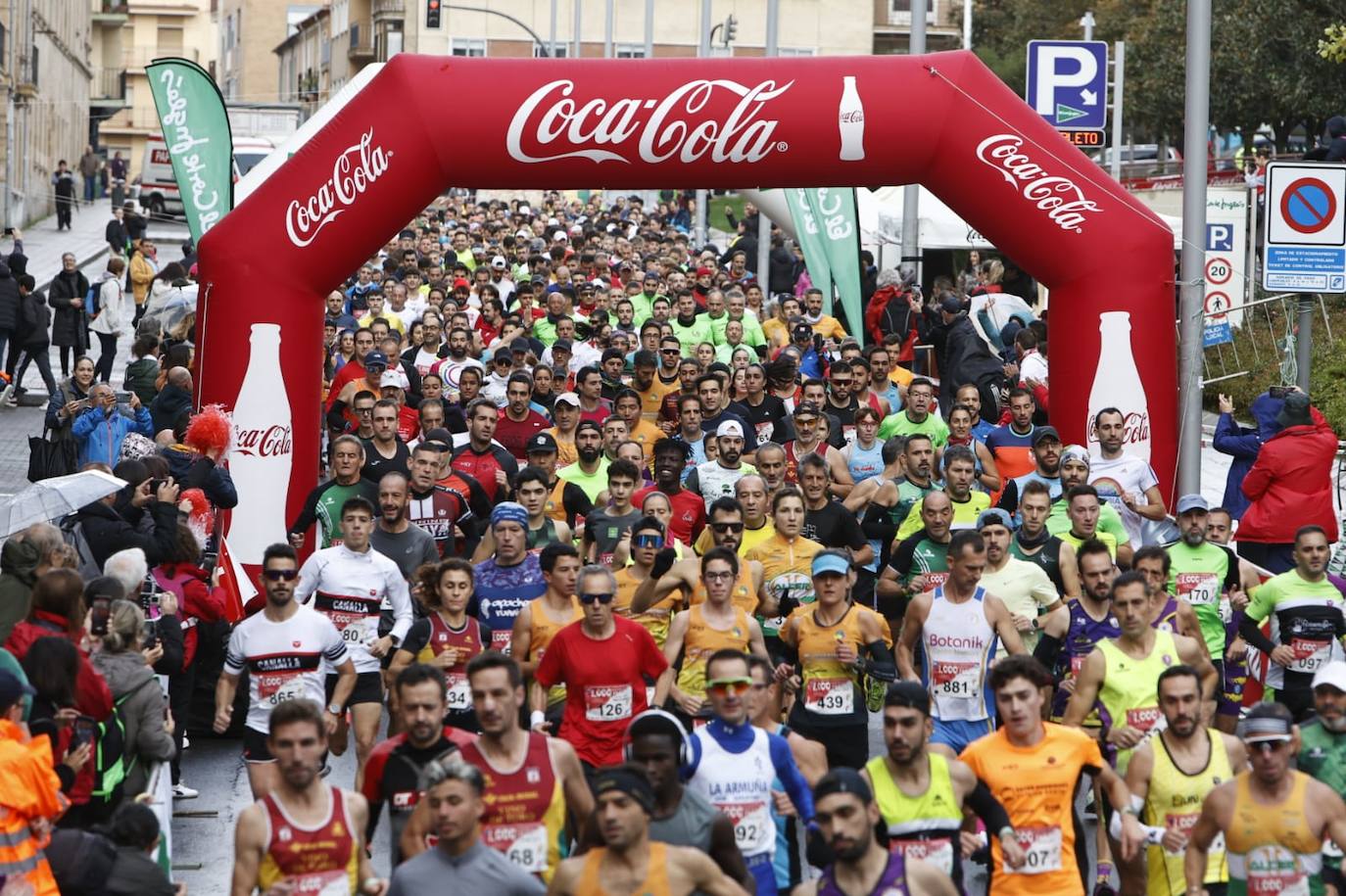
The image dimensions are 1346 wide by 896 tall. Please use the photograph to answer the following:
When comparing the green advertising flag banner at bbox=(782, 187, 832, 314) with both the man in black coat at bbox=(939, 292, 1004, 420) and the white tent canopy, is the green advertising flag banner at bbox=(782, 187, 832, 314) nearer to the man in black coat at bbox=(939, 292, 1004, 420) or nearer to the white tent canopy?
the white tent canopy

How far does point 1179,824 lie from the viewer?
857 centimetres

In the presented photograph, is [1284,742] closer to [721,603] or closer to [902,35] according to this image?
[721,603]

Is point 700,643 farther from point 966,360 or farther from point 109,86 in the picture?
point 109,86

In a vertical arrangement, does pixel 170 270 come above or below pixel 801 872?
above

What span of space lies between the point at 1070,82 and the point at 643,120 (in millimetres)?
8040

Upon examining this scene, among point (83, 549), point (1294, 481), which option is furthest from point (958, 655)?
point (83, 549)

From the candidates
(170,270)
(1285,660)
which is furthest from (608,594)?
(170,270)

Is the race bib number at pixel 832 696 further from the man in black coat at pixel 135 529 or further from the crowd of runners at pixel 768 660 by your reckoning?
the man in black coat at pixel 135 529

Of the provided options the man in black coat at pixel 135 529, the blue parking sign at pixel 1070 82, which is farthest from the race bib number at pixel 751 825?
the blue parking sign at pixel 1070 82

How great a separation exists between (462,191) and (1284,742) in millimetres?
53632

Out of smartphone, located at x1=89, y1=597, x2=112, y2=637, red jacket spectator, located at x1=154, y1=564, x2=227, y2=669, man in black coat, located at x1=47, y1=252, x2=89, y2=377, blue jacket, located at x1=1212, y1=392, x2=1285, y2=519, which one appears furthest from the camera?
man in black coat, located at x1=47, y1=252, x2=89, y2=377

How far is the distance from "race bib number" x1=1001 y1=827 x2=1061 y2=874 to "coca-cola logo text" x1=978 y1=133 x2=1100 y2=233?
Result: 6611mm

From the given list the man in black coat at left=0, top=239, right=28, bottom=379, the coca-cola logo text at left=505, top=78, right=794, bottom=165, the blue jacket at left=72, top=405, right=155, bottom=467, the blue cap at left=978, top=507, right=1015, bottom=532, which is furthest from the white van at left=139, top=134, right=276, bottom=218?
the blue cap at left=978, top=507, right=1015, bottom=532

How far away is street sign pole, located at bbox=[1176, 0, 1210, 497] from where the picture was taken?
14.7 meters
